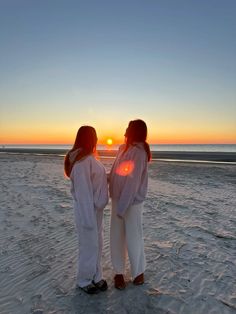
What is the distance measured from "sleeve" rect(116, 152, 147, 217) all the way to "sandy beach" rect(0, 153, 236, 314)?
1291 millimetres

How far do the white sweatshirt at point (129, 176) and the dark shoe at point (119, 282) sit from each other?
39.7 inches

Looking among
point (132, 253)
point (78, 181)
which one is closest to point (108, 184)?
point (78, 181)

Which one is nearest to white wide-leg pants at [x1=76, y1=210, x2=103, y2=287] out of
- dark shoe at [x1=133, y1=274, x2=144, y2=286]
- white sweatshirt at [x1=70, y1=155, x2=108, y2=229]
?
white sweatshirt at [x1=70, y1=155, x2=108, y2=229]

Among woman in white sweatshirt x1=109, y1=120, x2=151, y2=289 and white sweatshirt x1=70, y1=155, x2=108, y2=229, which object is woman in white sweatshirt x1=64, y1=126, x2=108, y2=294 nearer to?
white sweatshirt x1=70, y1=155, x2=108, y2=229

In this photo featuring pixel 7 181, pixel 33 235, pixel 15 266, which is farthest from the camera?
pixel 7 181

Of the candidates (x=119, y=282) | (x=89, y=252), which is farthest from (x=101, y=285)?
(x=89, y=252)

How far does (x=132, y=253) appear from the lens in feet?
14.9

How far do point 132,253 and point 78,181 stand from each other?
1.36 meters

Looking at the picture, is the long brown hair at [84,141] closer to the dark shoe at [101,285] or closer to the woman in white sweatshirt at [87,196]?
the woman in white sweatshirt at [87,196]

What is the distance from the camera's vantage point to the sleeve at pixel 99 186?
4.20 m

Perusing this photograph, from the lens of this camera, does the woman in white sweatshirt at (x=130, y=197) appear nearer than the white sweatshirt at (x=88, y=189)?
No

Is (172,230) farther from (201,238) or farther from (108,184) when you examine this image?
(108,184)

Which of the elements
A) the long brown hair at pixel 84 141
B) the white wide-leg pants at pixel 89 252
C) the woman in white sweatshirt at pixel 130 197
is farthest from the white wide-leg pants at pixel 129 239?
the long brown hair at pixel 84 141

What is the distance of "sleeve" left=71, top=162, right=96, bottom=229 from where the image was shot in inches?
163
